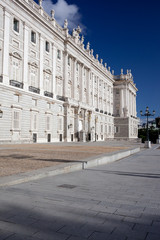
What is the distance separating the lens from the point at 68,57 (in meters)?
42.7

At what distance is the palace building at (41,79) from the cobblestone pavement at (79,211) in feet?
71.1

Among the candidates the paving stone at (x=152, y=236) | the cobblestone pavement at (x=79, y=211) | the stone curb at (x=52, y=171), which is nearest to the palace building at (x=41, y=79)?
the stone curb at (x=52, y=171)

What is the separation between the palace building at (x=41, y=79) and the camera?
26745mm

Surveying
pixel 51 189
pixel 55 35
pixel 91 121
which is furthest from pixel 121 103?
pixel 51 189

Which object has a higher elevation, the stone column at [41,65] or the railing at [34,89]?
the stone column at [41,65]

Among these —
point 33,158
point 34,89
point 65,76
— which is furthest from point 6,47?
point 33,158

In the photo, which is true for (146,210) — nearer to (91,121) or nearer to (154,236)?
(154,236)

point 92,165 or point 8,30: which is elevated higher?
point 8,30

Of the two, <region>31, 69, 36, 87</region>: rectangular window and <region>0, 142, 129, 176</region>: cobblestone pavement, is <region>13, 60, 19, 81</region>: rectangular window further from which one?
<region>0, 142, 129, 176</region>: cobblestone pavement

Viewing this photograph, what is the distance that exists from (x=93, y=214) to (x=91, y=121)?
47.1 metres

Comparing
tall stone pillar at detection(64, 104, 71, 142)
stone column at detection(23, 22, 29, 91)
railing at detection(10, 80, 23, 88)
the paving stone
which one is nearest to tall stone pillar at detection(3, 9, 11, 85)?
railing at detection(10, 80, 23, 88)

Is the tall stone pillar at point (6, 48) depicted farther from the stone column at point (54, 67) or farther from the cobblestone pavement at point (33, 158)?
the cobblestone pavement at point (33, 158)

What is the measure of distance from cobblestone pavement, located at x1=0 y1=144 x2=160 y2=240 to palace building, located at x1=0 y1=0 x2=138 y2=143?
71.1ft

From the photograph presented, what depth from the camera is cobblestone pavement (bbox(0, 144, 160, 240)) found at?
9.57 feet
